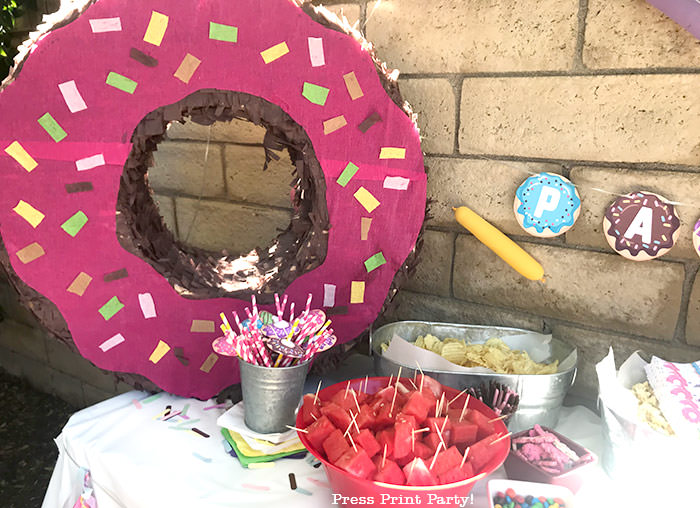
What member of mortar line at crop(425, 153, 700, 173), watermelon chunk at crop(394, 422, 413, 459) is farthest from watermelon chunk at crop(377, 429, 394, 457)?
mortar line at crop(425, 153, 700, 173)

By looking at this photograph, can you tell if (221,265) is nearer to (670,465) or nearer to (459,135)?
(459,135)

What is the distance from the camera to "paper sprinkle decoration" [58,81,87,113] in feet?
3.39

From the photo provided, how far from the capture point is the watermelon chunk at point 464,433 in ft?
2.86

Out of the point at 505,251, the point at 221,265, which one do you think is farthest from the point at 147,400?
the point at 505,251

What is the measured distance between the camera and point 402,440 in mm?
827

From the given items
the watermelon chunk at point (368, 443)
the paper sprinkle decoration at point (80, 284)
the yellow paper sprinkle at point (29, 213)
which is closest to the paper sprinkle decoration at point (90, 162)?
the yellow paper sprinkle at point (29, 213)

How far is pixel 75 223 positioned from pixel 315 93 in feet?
1.87

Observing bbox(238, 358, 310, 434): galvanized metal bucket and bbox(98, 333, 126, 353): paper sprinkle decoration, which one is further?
bbox(98, 333, 126, 353): paper sprinkle decoration

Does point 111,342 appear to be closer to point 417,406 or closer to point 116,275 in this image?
point 116,275

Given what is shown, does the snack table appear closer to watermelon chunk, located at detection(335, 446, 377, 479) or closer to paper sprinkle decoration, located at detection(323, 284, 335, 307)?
watermelon chunk, located at detection(335, 446, 377, 479)

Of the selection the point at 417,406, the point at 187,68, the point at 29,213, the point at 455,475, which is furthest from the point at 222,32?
the point at 455,475

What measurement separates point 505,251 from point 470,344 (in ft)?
0.80

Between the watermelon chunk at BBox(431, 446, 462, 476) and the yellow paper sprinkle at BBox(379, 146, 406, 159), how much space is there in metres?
0.64

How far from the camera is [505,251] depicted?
49.2 inches
